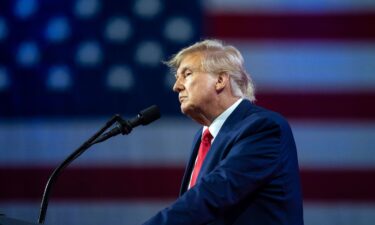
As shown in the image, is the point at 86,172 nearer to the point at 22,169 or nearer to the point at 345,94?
the point at 22,169

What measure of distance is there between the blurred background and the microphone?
4.93 ft

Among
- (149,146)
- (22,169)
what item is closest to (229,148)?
(149,146)

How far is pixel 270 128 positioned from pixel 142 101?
172 cm

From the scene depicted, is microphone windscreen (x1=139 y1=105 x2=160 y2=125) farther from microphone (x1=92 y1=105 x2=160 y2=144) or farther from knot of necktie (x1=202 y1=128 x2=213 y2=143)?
knot of necktie (x1=202 y1=128 x2=213 y2=143)

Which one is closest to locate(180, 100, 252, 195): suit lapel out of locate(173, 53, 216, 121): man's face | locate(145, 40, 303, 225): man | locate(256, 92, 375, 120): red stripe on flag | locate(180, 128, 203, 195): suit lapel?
locate(145, 40, 303, 225): man

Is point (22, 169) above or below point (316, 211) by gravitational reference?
above

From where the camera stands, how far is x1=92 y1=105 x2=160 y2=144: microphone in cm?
198

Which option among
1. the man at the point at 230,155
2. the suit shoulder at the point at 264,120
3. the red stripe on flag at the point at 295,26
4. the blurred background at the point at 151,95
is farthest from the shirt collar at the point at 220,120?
the red stripe on flag at the point at 295,26

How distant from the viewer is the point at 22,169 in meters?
3.55

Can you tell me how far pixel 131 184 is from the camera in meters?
3.53

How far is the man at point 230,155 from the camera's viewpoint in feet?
5.87

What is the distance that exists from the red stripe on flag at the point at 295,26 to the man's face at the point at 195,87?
4.90 ft

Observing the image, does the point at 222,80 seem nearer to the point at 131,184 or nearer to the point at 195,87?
the point at 195,87

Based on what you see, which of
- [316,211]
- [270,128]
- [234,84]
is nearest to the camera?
[270,128]
